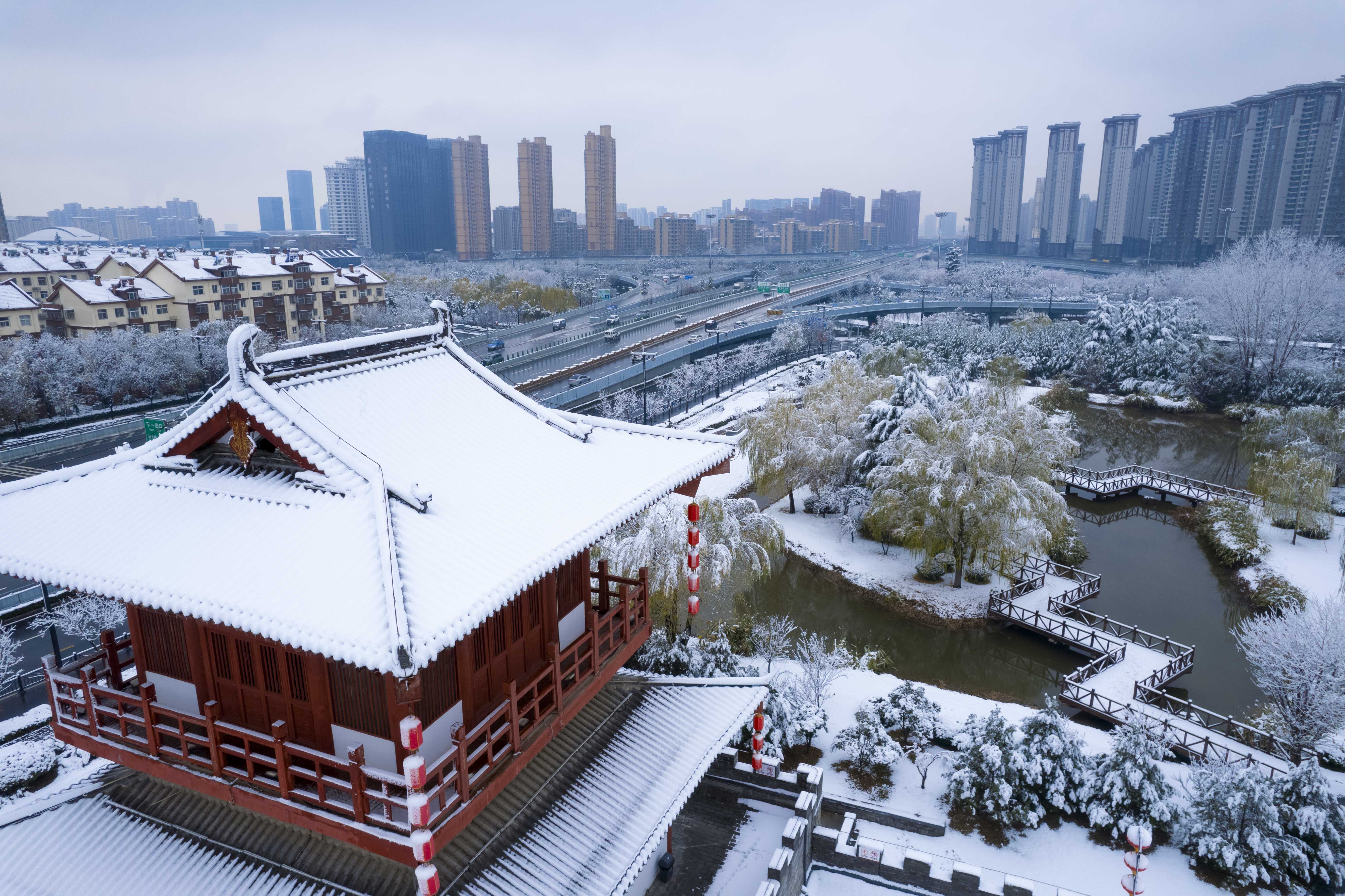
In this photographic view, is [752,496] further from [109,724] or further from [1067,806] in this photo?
[109,724]

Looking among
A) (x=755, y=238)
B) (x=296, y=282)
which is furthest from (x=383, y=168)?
(x=755, y=238)

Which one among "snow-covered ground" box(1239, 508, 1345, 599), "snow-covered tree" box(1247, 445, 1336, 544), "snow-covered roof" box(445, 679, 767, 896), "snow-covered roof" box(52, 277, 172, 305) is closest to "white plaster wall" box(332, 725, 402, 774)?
"snow-covered roof" box(445, 679, 767, 896)

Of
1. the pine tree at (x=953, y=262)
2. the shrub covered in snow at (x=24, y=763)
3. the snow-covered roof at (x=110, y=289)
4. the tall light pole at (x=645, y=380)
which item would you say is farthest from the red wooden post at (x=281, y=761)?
the pine tree at (x=953, y=262)

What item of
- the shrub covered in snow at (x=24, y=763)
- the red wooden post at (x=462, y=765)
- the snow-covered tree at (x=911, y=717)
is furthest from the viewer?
the snow-covered tree at (x=911, y=717)

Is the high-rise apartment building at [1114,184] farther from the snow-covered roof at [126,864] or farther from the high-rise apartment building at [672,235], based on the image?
the snow-covered roof at [126,864]

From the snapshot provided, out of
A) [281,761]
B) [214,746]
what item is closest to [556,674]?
[281,761]
